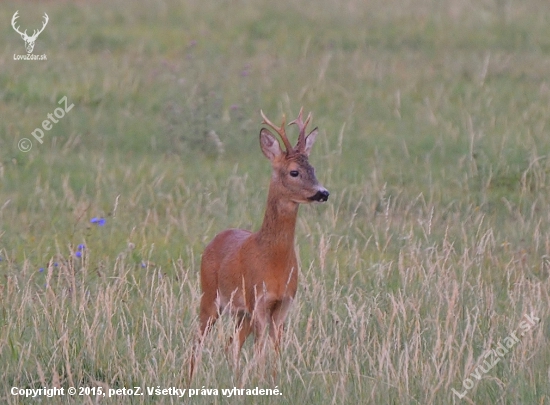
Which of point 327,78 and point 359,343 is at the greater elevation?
point 327,78

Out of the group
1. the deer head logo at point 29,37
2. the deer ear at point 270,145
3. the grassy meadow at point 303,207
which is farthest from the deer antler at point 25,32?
the deer ear at point 270,145

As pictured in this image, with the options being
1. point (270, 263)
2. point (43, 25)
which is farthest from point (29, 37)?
point (270, 263)

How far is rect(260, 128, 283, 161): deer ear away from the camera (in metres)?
6.15

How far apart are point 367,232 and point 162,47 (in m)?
6.53

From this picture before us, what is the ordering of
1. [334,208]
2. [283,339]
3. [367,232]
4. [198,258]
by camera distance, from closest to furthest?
1. [283,339]
2. [198,258]
3. [367,232]
4. [334,208]

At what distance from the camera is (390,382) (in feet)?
17.9

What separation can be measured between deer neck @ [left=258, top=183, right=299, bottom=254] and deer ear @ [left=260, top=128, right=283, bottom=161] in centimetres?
20

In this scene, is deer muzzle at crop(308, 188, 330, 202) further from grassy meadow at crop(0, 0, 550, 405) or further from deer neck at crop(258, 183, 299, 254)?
grassy meadow at crop(0, 0, 550, 405)

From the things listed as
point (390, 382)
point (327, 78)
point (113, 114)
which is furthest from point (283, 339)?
point (327, 78)

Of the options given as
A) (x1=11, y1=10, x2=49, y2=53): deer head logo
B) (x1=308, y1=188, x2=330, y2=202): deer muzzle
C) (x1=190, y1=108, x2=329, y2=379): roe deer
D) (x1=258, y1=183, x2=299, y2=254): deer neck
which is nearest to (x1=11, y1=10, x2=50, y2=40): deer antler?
(x1=11, y1=10, x2=49, y2=53): deer head logo

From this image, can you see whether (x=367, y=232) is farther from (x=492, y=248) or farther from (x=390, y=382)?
(x=390, y=382)

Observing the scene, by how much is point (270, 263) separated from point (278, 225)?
0.69 ft

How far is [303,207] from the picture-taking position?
30.4 feet

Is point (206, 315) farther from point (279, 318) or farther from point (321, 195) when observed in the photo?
point (321, 195)
